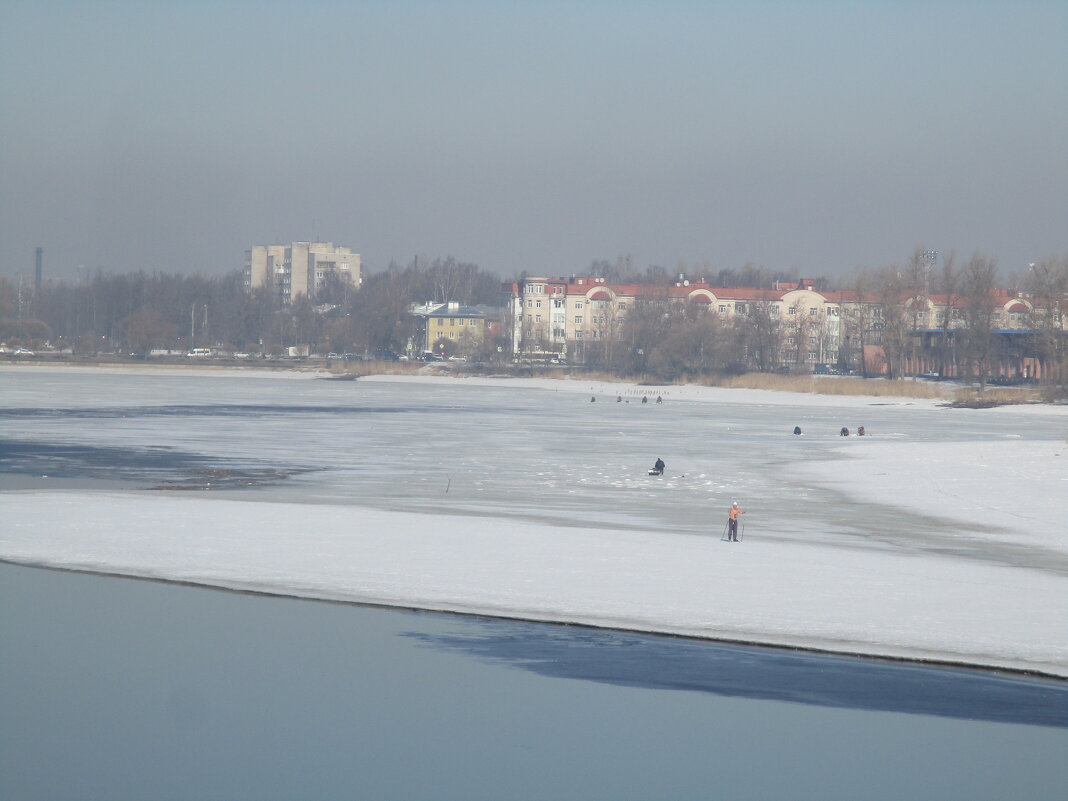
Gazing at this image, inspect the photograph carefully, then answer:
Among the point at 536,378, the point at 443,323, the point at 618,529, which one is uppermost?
the point at 443,323

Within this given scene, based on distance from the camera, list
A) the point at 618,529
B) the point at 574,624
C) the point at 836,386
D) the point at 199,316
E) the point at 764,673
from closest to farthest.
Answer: the point at 764,673 < the point at 574,624 < the point at 618,529 < the point at 836,386 < the point at 199,316

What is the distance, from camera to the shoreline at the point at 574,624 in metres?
10.4

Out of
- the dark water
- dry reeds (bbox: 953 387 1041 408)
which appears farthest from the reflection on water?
dry reeds (bbox: 953 387 1041 408)

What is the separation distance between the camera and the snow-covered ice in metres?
12.2

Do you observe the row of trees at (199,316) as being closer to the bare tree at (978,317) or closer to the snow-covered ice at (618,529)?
the bare tree at (978,317)

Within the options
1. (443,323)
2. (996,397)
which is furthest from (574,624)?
(443,323)

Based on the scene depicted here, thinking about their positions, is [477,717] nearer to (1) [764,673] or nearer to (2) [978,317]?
(1) [764,673]

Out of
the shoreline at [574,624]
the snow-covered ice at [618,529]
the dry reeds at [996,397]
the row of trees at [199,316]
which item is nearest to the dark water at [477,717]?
the shoreline at [574,624]

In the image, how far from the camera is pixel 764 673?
1023 centimetres

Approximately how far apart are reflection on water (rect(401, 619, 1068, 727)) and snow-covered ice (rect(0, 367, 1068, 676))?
0.40m

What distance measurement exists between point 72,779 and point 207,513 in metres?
10.4

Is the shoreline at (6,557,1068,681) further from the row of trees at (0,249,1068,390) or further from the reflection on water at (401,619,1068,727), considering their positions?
the row of trees at (0,249,1068,390)

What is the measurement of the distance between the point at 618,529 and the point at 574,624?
5541 mm

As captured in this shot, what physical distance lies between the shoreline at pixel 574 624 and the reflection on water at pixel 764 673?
0.29 feet
